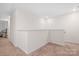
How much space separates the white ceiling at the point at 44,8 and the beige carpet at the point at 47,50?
495mm

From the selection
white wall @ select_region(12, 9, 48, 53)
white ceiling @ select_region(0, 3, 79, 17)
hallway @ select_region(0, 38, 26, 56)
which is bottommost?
hallway @ select_region(0, 38, 26, 56)

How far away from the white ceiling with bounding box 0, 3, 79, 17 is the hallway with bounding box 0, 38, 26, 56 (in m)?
0.46

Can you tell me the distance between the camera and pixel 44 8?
8.43 ft

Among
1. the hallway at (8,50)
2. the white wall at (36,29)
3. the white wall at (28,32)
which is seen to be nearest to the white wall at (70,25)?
the white wall at (36,29)

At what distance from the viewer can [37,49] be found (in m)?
2.56

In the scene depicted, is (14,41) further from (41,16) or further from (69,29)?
(69,29)

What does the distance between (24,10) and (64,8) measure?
0.66m

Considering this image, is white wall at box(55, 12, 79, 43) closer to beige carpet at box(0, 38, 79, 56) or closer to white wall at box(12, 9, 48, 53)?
beige carpet at box(0, 38, 79, 56)

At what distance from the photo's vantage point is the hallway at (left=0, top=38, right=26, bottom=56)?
8.30 feet

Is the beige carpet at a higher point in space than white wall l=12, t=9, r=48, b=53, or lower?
lower

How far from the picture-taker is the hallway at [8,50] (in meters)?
2.53

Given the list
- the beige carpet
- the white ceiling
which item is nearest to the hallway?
the beige carpet

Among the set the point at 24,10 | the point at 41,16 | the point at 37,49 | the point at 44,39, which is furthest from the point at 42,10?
the point at 37,49

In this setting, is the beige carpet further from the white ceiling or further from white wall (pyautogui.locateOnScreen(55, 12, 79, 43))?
the white ceiling
